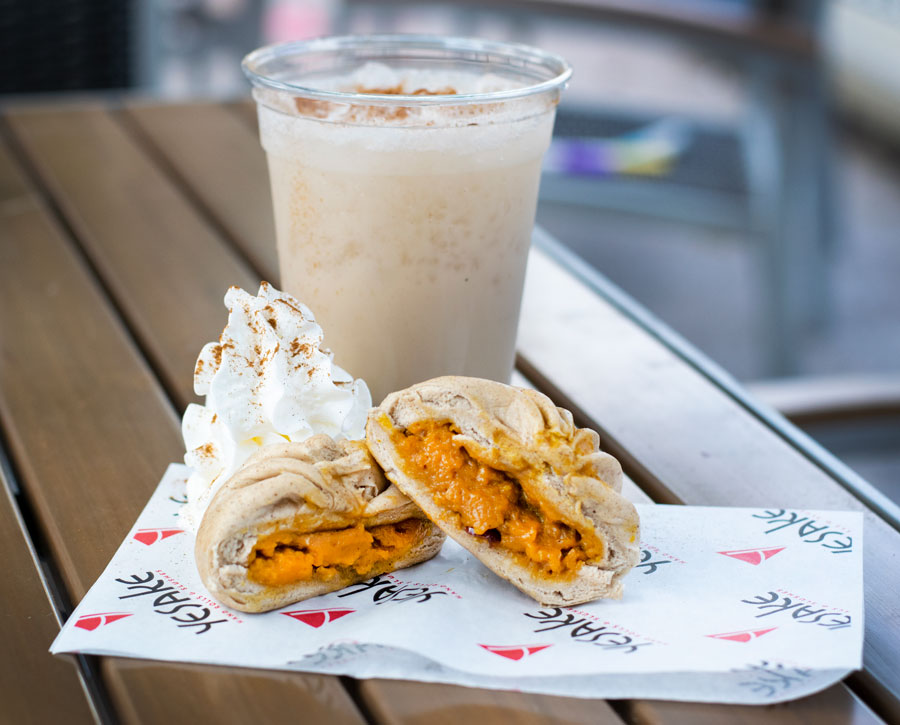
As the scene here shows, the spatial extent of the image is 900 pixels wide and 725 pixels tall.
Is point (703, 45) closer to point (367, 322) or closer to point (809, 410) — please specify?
point (809, 410)

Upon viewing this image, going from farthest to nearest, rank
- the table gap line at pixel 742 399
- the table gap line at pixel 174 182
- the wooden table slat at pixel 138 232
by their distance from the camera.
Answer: the table gap line at pixel 174 182, the wooden table slat at pixel 138 232, the table gap line at pixel 742 399

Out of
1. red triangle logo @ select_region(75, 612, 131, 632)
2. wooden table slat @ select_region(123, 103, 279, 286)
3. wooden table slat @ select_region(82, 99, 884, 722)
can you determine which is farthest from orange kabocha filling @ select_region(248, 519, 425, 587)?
wooden table slat @ select_region(123, 103, 279, 286)

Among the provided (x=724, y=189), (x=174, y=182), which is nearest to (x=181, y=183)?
(x=174, y=182)

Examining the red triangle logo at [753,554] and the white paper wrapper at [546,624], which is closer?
the white paper wrapper at [546,624]

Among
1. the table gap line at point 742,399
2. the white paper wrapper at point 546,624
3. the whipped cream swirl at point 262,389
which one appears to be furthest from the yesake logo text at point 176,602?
the table gap line at point 742,399

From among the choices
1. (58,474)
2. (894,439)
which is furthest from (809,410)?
(58,474)

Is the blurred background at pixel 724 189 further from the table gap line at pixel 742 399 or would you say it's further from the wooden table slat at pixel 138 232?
the wooden table slat at pixel 138 232
